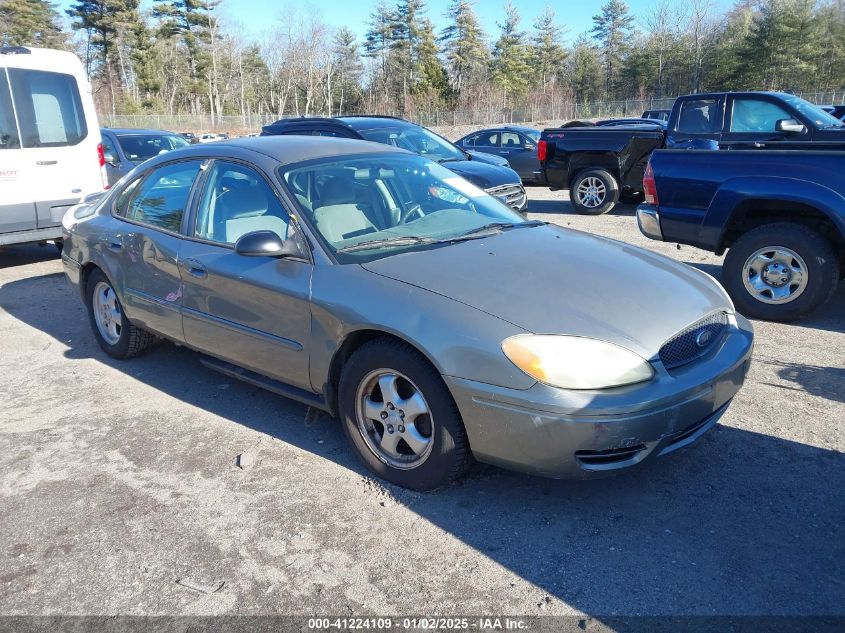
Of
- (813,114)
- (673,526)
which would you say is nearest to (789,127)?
(813,114)

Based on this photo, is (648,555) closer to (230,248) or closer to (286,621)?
(286,621)

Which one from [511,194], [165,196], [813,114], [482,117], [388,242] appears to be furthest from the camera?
[482,117]

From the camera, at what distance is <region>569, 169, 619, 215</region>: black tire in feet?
38.2

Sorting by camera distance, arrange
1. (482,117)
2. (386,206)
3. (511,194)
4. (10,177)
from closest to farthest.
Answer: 1. (386,206)
2. (10,177)
3. (511,194)
4. (482,117)

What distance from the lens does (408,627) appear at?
7.93ft

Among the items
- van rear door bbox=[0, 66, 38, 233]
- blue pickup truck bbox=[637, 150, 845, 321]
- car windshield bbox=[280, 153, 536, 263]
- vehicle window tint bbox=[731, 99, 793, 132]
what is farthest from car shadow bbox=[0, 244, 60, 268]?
vehicle window tint bbox=[731, 99, 793, 132]

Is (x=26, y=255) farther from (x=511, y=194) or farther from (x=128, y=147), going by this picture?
(x=511, y=194)

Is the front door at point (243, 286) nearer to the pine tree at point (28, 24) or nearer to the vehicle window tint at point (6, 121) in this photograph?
the vehicle window tint at point (6, 121)

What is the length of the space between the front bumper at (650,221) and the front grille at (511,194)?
2.79 metres

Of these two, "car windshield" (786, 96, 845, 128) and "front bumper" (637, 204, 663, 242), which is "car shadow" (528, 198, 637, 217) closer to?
"car windshield" (786, 96, 845, 128)

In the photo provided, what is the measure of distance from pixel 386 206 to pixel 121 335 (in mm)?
2428

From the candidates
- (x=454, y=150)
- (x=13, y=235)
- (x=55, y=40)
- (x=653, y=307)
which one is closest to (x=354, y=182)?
(x=653, y=307)

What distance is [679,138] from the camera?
1001cm

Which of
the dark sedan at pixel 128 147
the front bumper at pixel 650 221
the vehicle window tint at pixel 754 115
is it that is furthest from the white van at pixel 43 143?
the vehicle window tint at pixel 754 115
